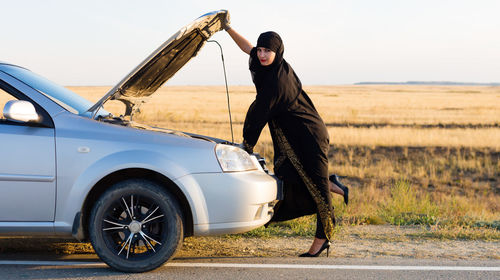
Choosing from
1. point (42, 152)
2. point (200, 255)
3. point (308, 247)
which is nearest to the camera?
point (42, 152)

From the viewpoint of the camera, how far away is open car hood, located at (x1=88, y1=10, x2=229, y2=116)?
5.08 metres

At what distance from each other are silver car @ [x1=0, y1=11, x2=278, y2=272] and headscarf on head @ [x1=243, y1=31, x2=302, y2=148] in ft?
1.81

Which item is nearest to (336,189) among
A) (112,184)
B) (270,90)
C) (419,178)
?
(270,90)

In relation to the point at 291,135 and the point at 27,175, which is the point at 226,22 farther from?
the point at 27,175

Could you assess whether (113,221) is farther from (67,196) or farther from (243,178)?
(243,178)

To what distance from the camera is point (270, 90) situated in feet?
17.5

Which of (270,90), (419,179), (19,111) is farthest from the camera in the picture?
(419,179)


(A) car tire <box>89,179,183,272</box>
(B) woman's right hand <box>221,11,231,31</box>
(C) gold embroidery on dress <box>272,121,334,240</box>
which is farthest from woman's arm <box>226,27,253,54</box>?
(A) car tire <box>89,179,183,272</box>

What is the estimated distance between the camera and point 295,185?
568 centimetres

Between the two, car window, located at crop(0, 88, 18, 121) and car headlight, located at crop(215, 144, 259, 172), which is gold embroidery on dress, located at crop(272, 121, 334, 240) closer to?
car headlight, located at crop(215, 144, 259, 172)

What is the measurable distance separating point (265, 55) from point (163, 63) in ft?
3.33

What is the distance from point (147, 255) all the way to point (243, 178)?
37.7 inches

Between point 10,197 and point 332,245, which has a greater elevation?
point 10,197

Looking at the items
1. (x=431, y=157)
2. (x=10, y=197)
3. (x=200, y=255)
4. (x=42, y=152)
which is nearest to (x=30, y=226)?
(x=10, y=197)
